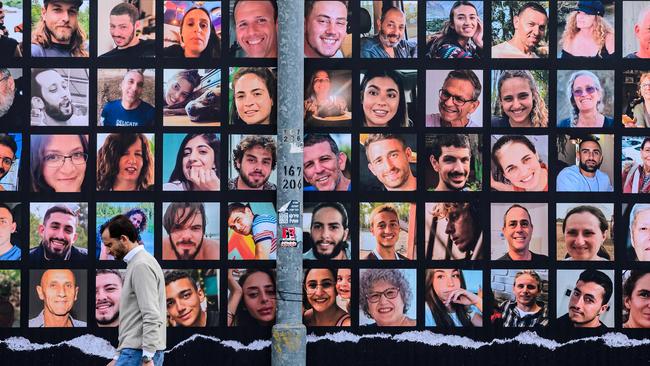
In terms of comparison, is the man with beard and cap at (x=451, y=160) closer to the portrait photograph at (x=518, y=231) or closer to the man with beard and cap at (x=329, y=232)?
the portrait photograph at (x=518, y=231)

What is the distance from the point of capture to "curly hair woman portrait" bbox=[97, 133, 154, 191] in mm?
9562

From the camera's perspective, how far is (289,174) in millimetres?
9289

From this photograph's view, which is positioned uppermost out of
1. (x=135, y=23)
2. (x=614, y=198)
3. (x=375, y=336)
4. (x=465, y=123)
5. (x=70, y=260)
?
(x=135, y=23)

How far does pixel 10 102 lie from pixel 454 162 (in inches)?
165

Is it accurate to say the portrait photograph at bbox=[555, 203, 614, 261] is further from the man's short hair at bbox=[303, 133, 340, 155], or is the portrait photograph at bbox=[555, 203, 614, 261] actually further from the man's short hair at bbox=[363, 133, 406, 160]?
the man's short hair at bbox=[303, 133, 340, 155]

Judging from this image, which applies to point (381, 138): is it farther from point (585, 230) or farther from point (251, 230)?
point (585, 230)

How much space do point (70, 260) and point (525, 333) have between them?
14.1 feet

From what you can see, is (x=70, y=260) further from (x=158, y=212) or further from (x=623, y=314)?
(x=623, y=314)

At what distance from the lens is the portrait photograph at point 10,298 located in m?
9.52

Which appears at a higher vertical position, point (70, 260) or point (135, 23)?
point (135, 23)

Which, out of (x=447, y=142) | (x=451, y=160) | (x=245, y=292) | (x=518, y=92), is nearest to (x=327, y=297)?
(x=245, y=292)

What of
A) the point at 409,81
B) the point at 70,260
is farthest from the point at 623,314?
the point at 70,260

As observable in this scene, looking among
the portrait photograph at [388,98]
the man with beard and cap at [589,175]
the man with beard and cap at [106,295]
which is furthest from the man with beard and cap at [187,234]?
the man with beard and cap at [589,175]

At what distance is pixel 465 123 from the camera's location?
9633mm
